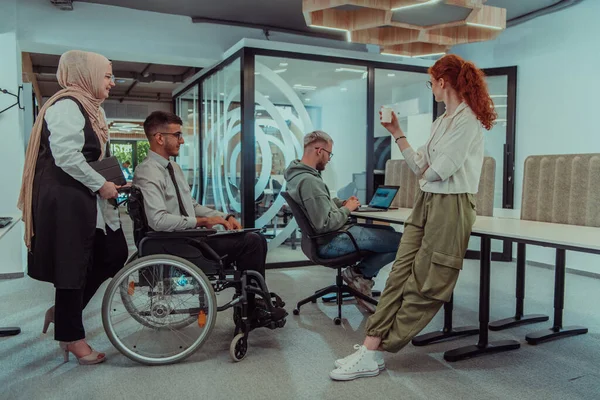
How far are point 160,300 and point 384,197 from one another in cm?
177

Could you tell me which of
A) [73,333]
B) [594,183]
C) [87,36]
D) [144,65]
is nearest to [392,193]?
[594,183]

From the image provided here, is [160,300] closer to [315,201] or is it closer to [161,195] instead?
[161,195]

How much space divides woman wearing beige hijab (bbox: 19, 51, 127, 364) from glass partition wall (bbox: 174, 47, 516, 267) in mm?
2541

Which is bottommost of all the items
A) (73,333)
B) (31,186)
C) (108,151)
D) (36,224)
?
(73,333)

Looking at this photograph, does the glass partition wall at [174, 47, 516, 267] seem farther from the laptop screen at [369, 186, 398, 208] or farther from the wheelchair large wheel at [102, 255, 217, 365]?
the wheelchair large wheel at [102, 255, 217, 365]

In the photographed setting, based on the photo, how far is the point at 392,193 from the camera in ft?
11.2

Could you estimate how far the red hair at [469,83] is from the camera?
2188 millimetres

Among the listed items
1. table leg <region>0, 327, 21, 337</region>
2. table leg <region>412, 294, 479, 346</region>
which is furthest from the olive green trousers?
table leg <region>0, 327, 21, 337</region>

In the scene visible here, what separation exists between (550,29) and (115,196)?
474cm

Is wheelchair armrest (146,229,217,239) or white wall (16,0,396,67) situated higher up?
white wall (16,0,396,67)

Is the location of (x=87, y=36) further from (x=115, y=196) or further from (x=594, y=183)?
(x=594, y=183)

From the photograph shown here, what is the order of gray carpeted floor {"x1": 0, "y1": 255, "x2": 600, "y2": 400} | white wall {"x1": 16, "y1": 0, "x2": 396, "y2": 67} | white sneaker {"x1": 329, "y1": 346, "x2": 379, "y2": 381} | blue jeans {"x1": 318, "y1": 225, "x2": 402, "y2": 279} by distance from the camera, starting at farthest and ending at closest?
white wall {"x1": 16, "y1": 0, "x2": 396, "y2": 67} < blue jeans {"x1": 318, "y1": 225, "x2": 402, "y2": 279} < white sneaker {"x1": 329, "y1": 346, "x2": 379, "y2": 381} < gray carpeted floor {"x1": 0, "y1": 255, "x2": 600, "y2": 400}

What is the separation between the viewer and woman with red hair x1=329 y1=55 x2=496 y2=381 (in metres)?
2.17

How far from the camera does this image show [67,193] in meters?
2.25
